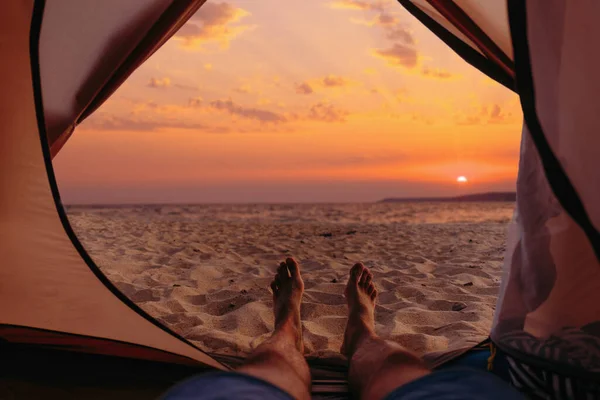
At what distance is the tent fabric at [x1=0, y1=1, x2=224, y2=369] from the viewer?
1.69 metres

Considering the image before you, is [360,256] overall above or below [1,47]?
below

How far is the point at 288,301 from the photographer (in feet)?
7.29

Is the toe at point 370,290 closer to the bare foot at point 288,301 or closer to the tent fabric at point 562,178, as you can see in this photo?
the bare foot at point 288,301

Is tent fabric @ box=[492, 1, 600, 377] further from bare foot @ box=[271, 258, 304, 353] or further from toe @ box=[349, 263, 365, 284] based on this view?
toe @ box=[349, 263, 365, 284]

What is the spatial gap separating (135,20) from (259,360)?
1.38 metres

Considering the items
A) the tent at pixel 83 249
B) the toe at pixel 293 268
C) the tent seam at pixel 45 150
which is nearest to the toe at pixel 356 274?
the toe at pixel 293 268

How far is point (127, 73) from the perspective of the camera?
2.06 meters

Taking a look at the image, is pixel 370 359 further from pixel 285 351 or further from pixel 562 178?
pixel 562 178

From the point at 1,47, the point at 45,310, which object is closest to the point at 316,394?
the point at 45,310

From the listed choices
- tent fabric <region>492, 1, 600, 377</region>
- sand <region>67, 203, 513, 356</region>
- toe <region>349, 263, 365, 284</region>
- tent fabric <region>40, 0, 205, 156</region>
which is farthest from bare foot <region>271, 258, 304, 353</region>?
tent fabric <region>40, 0, 205, 156</region>

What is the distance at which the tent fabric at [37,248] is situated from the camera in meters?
1.69

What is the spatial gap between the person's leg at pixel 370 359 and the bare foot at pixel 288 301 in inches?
8.1

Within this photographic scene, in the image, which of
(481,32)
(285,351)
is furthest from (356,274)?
(481,32)

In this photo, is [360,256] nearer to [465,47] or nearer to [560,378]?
[465,47]
